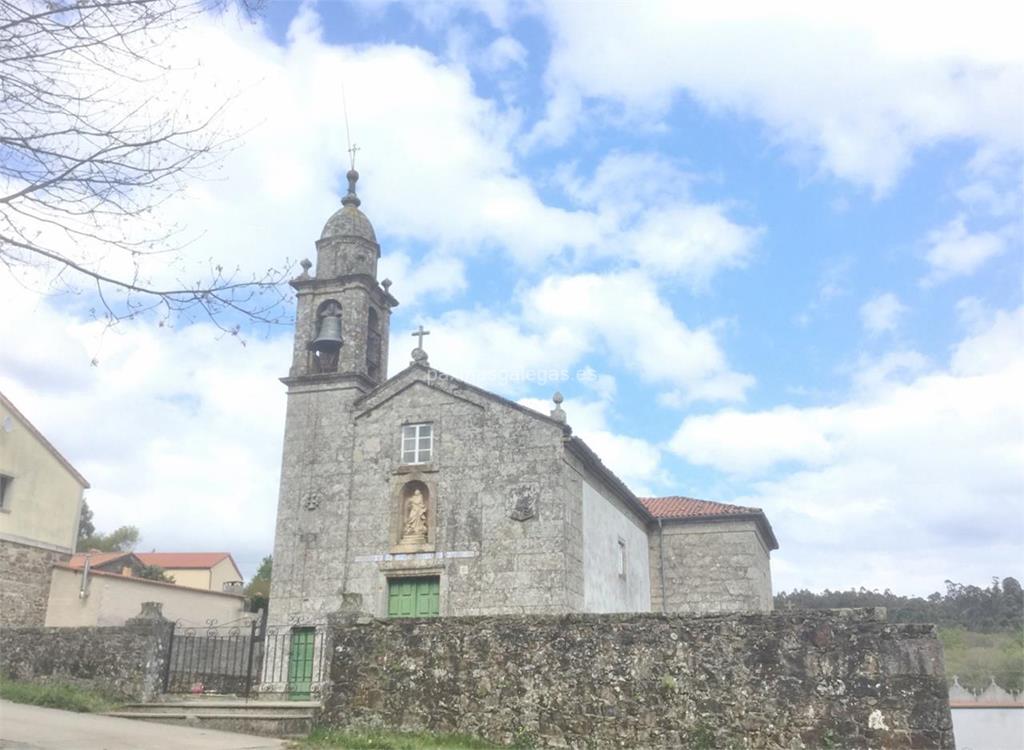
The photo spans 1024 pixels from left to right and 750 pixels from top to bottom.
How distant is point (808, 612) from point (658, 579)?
1660 cm

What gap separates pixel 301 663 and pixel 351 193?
12.0 m

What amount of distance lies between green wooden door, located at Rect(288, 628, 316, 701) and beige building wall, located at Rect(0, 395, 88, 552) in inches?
291

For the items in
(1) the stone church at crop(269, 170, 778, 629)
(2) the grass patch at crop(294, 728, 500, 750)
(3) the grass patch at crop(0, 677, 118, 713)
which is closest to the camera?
(2) the grass patch at crop(294, 728, 500, 750)

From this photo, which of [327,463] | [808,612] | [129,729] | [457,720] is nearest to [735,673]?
[808,612]

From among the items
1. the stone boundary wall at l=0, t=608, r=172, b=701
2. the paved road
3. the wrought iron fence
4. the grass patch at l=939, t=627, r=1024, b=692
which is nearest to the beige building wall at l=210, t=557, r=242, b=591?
the wrought iron fence

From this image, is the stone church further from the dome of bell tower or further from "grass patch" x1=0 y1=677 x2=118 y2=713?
"grass patch" x1=0 y1=677 x2=118 y2=713

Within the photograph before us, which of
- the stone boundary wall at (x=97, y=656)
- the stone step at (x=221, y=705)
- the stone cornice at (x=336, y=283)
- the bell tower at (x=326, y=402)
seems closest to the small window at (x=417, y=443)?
the bell tower at (x=326, y=402)

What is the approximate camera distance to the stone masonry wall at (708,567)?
79.6 ft

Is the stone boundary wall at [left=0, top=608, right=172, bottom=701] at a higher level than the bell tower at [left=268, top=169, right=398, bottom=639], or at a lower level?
lower

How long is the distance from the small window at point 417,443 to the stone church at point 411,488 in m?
0.03

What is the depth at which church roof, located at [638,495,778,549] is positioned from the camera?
24.6 metres

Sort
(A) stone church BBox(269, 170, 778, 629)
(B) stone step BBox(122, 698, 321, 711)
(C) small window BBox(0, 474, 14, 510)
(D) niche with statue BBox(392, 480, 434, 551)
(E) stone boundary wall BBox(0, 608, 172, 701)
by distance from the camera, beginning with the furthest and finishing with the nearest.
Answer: (C) small window BBox(0, 474, 14, 510) < (D) niche with statue BBox(392, 480, 434, 551) < (A) stone church BBox(269, 170, 778, 629) < (E) stone boundary wall BBox(0, 608, 172, 701) < (B) stone step BBox(122, 698, 321, 711)

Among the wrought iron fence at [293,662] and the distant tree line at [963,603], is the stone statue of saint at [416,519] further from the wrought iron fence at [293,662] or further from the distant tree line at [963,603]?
the distant tree line at [963,603]

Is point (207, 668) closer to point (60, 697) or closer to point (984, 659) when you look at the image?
point (60, 697)
